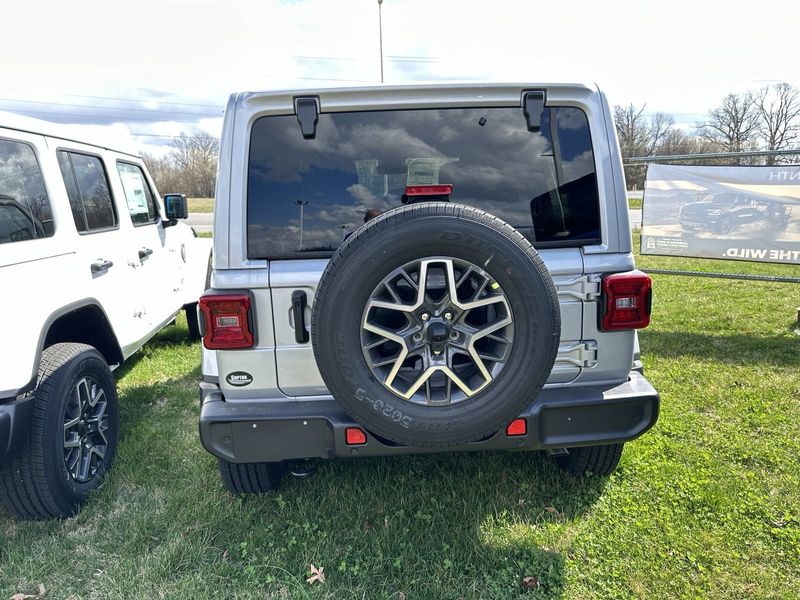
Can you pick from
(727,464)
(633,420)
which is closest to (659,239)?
(727,464)

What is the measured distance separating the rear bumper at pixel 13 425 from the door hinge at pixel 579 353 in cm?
249

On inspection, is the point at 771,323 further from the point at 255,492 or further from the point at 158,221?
the point at 158,221

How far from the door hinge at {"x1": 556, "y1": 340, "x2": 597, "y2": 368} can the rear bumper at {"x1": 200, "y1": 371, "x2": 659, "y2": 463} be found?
0.14 metres

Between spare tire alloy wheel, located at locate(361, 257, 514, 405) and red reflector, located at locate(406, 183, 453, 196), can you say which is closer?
spare tire alloy wheel, located at locate(361, 257, 514, 405)

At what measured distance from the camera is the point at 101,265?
336 cm

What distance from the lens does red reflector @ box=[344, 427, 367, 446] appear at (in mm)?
2242

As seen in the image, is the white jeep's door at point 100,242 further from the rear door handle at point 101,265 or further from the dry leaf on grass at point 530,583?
the dry leaf on grass at point 530,583

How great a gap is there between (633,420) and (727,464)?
1.32 meters

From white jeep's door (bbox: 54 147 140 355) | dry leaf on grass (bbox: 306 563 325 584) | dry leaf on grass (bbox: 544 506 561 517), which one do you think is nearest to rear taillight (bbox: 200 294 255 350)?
dry leaf on grass (bbox: 306 563 325 584)

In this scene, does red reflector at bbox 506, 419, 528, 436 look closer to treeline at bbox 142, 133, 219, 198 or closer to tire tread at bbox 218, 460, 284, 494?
tire tread at bbox 218, 460, 284, 494

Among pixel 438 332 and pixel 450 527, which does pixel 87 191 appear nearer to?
pixel 438 332

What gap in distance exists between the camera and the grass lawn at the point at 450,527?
7.60 ft

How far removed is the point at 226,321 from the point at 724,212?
6.27 metres

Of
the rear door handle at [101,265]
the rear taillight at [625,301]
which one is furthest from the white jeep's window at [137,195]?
the rear taillight at [625,301]
